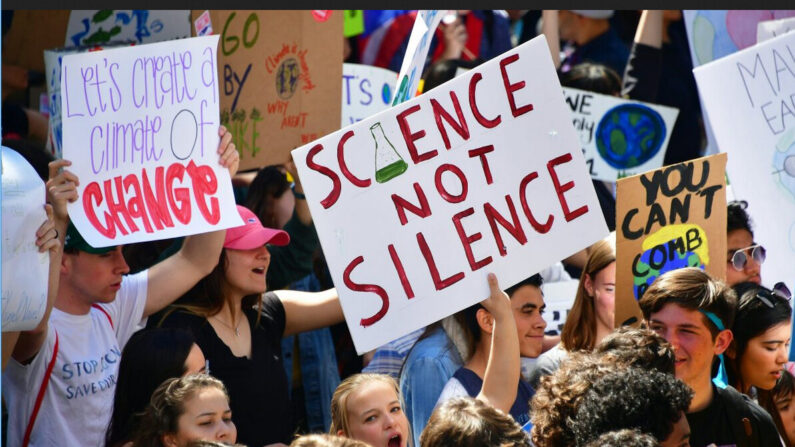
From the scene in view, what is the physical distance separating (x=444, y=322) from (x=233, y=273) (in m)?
0.77

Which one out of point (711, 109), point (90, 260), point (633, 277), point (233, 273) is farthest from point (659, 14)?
point (90, 260)

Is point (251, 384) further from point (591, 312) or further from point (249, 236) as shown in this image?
point (591, 312)

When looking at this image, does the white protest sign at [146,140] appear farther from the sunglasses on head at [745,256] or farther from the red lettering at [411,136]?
the sunglasses on head at [745,256]

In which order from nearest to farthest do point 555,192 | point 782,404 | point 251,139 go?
1. point 555,192
2. point 782,404
3. point 251,139

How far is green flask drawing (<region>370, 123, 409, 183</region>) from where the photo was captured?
154 inches

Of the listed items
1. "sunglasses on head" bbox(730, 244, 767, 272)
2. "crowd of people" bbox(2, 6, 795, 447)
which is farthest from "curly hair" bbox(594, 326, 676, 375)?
"sunglasses on head" bbox(730, 244, 767, 272)

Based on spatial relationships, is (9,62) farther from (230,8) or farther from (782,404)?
(782,404)

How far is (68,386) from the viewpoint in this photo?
148 inches

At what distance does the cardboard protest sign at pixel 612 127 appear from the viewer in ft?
19.2

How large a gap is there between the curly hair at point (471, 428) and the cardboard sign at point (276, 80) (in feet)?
6.92

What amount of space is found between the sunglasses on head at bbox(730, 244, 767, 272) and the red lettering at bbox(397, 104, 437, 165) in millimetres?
1487

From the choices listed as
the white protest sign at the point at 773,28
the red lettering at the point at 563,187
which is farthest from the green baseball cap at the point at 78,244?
the white protest sign at the point at 773,28

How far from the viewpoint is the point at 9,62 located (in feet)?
18.8

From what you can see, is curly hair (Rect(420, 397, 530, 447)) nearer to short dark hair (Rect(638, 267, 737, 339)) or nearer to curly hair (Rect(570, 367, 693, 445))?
curly hair (Rect(570, 367, 693, 445))
